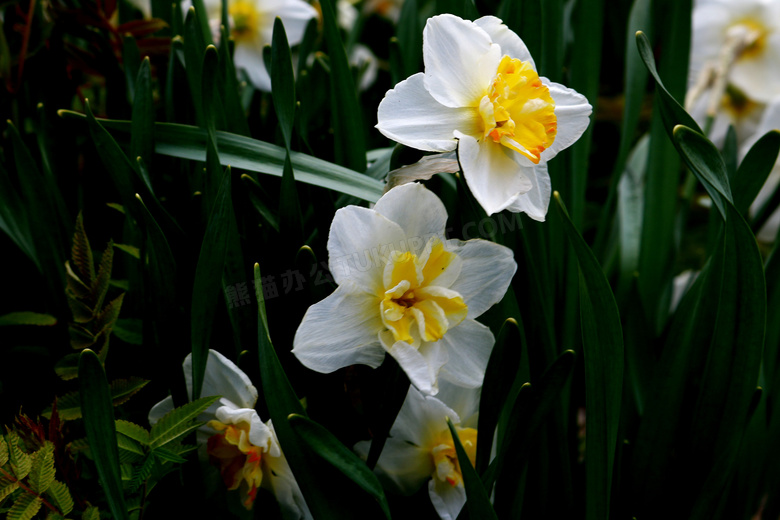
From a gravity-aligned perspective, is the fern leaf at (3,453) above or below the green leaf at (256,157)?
below

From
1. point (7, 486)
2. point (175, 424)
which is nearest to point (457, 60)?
point (175, 424)

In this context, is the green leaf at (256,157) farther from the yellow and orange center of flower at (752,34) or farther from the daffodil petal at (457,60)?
the yellow and orange center of flower at (752,34)

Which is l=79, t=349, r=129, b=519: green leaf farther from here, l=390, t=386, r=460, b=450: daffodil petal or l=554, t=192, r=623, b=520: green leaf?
l=554, t=192, r=623, b=520: green leaf

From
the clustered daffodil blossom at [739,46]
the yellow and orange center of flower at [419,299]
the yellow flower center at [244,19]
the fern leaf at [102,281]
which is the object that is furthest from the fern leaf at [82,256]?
the clustered daffodil blossom at [739,46]

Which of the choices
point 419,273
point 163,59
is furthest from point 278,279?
point 163,59

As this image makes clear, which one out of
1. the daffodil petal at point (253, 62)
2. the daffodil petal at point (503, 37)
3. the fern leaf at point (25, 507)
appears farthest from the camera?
the daffodil petal at point (253, 62)

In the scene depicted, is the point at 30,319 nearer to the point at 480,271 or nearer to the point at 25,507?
the point at 25,507

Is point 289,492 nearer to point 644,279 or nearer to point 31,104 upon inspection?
point 644,279
